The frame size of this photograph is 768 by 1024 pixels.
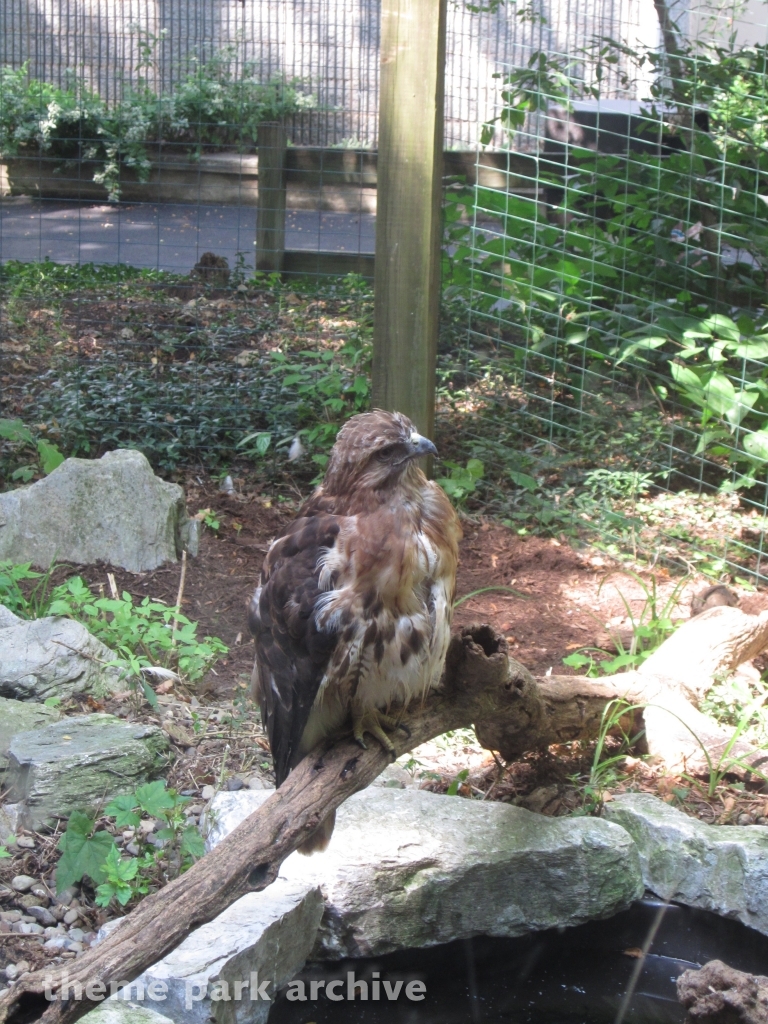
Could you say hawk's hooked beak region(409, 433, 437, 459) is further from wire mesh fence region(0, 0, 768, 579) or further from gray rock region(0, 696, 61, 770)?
wire mesh fence region(0, 0, 768, 579)

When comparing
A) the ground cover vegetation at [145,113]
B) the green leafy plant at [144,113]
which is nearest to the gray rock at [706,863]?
the ground cover vegetation at [145,113]

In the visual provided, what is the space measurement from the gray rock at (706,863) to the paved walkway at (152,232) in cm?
498

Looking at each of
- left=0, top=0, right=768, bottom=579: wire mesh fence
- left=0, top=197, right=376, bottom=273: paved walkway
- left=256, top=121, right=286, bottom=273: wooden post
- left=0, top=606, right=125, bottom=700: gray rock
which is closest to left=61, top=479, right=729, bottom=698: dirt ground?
left=0, top=0, right=768, bottom=579: wire mesh fence

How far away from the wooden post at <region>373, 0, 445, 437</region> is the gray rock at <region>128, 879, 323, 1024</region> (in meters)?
2.25

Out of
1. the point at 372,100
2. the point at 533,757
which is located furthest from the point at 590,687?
the point at 372,100

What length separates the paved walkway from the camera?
7836mm

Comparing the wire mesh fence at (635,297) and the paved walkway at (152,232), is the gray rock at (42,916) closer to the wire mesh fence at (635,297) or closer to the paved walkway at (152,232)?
the wire mesh fence at (635,297)

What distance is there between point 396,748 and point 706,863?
1.12m

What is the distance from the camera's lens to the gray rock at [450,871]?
3.01m

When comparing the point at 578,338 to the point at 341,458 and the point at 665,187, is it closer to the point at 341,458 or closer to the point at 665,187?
the point at 665,187

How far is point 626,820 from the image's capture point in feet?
11.0

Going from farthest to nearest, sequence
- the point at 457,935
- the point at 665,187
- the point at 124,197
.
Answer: the point at 124,197, the point at 665,187, the point at 457,935

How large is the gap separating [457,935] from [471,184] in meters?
4.28

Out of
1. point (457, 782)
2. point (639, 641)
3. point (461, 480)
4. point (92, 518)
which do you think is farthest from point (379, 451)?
point (461, 480)
